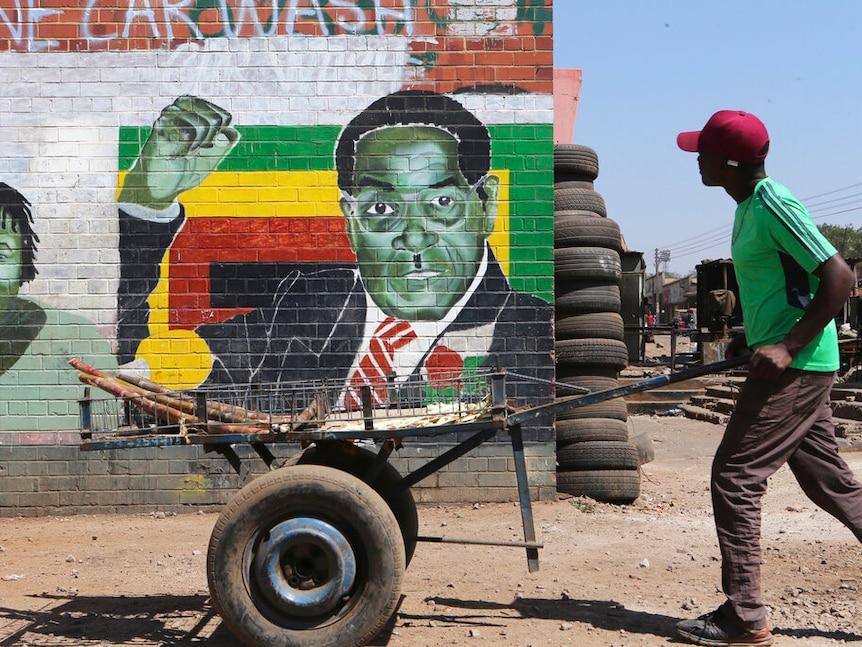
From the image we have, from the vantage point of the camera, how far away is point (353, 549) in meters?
4.05

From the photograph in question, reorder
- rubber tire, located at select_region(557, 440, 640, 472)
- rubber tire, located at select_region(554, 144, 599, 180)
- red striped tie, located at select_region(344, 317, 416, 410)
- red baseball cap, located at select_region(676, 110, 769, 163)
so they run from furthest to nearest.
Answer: rubber tire, located at select_region(554, 144, 599, 180) < rubber tire, located at select_region(557, 440, 640, 472) < red striped tie, located at select_region(344, 317, 416, 410) < red baseball cap, located at select_region(676, 110, 769, 163)

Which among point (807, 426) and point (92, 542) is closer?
point (807, 426)

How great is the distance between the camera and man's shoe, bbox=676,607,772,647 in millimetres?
4031

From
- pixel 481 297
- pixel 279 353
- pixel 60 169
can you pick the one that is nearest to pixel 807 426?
pixel 481 297

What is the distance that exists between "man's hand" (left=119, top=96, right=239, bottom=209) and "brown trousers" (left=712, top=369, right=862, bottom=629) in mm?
5059

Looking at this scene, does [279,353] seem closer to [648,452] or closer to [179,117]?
[179,117]

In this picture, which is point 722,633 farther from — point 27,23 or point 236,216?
point 27,23

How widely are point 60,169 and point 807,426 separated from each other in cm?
612

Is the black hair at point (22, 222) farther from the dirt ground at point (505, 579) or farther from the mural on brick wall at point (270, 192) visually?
the dirt ground at point (505, 579)

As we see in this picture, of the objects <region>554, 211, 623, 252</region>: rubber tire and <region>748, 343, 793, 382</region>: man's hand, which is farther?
<region>554, 211, 623, 252</region>: rubber tire

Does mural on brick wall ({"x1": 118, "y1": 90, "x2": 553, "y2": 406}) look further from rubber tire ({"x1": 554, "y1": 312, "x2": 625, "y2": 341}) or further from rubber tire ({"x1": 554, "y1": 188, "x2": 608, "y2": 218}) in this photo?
rubber tire ({"x1": 554, "y1": 188, "x2": 608, "y2": 218})

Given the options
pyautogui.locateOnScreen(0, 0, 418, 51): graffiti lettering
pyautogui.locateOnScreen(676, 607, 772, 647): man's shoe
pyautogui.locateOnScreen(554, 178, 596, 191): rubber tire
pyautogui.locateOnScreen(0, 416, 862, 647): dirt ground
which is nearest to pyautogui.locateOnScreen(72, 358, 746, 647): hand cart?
pyautogui.locateOnScreen(0, 416, 862, 647): dirt ground

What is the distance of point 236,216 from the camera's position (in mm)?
7609

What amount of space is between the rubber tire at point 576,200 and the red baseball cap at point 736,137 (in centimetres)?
388
